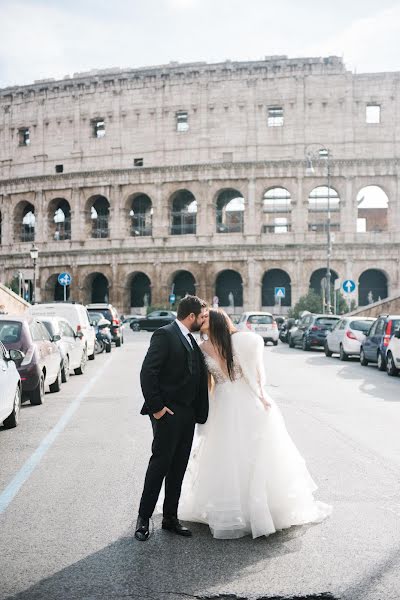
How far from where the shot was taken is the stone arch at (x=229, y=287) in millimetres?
57984

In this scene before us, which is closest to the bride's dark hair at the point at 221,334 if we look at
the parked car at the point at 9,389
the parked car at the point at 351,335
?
the parked car at the point at 9,389

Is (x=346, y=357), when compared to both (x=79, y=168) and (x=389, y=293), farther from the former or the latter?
(x=79, y=168)

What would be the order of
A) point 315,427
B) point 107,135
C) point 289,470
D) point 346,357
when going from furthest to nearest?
point 107,135 < point 346,357 < point 315,427 < point 289,470

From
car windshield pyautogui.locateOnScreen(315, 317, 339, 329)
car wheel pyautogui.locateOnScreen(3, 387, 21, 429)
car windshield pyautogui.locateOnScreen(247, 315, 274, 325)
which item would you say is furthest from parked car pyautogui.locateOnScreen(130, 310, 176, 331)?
car wheel pyautogui.locateOnScreen(3, 387, 21, 429)

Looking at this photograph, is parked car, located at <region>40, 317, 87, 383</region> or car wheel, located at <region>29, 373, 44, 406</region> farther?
A: parked car, located at <region>40, 317, 87, 383</region>

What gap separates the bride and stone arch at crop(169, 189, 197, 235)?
5273 centimetres

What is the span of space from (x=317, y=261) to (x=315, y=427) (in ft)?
147

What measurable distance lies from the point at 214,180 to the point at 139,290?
10.7m

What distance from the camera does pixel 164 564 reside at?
15.6 feet

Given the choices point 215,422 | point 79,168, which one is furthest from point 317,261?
point 215,422

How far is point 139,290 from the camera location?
60.9 meters

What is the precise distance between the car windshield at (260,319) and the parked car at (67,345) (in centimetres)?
1511

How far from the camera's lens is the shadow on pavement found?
4281mm

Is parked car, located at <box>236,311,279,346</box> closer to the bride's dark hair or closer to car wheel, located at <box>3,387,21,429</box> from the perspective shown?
car wheel, located at <box>3,387,21,429</box>
